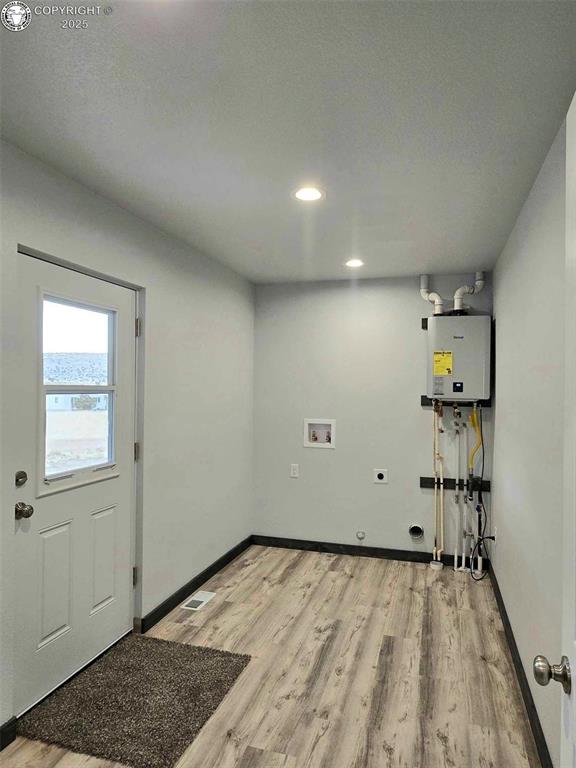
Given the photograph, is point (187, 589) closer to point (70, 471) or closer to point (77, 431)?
point (70, 471)

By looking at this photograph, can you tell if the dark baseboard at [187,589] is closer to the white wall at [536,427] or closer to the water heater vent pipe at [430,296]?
the white wall at [536,427]

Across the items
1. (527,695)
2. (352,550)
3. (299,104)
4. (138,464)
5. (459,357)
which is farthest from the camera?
(352,550)

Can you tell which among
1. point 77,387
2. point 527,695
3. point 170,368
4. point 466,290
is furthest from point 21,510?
point 466,290

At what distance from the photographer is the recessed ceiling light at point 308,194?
2.43 m

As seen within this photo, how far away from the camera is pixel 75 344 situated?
248 centimetres

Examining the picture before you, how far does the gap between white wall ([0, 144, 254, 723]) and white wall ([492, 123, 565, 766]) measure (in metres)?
2.13

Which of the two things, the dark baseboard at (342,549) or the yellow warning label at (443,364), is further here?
the dark baseboard at (342,549)

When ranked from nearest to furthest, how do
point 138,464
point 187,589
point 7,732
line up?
1. point 7,732
2. point 138,464
3. point 187,589

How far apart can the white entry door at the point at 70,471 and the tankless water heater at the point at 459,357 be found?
247 centimetres

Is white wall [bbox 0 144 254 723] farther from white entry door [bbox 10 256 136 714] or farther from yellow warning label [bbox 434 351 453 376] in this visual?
yellow warning label [bbox 434 351 453 376]

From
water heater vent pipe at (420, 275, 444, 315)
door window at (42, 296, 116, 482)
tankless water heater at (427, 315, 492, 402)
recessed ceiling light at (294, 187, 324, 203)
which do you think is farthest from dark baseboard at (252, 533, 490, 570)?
recessed ceiling light at (294, 187, 324, 203)

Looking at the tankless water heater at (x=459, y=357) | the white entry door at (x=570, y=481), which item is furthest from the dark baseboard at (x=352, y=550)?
the white entry door at (x=570, y=481)

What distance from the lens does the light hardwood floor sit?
1.98 metres

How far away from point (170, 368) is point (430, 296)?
2321 mm
